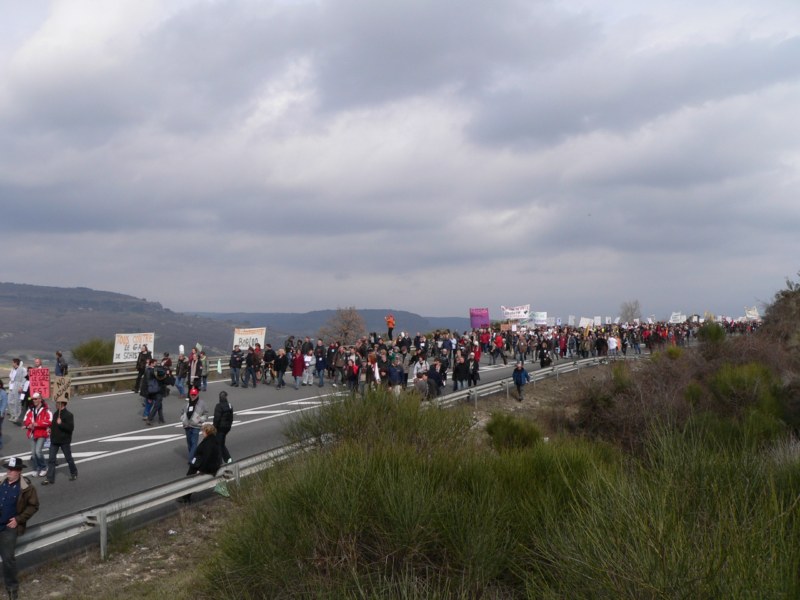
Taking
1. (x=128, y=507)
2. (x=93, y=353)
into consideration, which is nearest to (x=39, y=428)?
(x=128, y=507)

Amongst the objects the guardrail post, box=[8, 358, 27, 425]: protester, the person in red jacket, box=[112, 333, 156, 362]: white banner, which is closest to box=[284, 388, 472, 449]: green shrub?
the guardrail post

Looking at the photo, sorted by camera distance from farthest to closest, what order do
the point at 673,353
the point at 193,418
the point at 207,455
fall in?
the point at 673,353 < the point at 193,418 < the point at 207,455

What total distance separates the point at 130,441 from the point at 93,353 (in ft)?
55.0

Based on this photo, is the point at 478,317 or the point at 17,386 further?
the point at 478,317

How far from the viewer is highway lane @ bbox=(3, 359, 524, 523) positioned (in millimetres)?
12102

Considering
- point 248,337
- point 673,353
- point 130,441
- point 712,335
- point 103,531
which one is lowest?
point 103,531

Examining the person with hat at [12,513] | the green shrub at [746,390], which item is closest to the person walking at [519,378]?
the green shrub at [746,390]

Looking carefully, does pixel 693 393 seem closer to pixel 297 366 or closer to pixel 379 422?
pixel 297 366

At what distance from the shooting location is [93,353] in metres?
32.0

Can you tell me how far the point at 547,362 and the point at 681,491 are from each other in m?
29.4

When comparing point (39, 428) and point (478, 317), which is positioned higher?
point (478, 317)

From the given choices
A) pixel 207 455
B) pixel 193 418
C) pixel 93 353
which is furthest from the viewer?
pixel 93 353

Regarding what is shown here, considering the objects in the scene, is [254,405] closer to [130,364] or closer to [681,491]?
[130,364]

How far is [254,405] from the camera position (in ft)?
77.4
